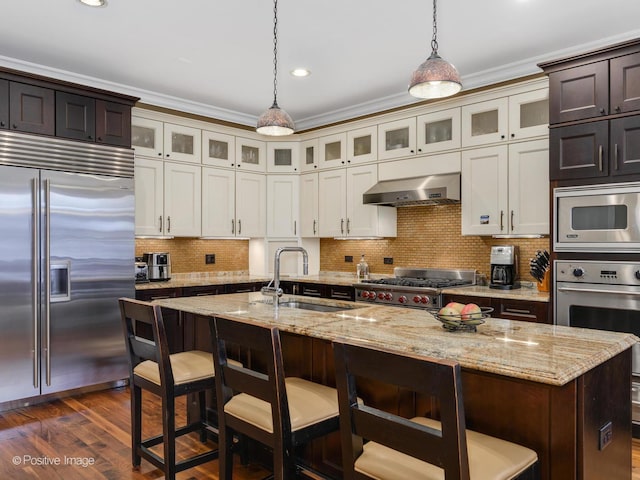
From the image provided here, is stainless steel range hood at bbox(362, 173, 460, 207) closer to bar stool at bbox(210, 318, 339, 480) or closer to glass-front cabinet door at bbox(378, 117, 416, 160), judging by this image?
glass-front cabinet door at bbox(378, 117, 416, 160)

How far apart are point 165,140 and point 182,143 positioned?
21 centimetres

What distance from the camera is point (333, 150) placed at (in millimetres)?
5531

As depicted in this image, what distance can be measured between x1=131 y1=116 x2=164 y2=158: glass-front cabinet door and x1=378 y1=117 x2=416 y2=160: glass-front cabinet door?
2271 millimetres

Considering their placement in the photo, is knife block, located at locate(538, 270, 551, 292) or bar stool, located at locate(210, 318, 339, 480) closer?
bar stool, located at locate(210, 318, 339, 480)

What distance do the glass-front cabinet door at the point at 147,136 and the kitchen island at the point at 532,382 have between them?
10.2ft

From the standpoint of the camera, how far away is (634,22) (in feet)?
10.6

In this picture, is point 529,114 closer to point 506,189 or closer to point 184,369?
point 506,189

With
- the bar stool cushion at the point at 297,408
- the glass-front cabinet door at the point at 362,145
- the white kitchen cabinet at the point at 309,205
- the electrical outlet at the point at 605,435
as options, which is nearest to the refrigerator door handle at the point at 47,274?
the bar stool cushion at the point at 297,408

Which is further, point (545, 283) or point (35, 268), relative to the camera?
point (545, 283)

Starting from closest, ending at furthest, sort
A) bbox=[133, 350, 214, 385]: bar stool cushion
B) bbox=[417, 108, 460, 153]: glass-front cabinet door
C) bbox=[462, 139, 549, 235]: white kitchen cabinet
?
bbox=[133, 350, 214, 385]: bar stool cushion → bbox=[462, 139, 549, 235]: white kitchen cabinet → bbox=[417, 108, 460, 153]: glass-front cabinet door

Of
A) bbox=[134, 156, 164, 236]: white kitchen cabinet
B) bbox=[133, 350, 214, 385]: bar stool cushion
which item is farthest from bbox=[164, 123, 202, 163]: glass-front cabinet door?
bbox=[133, 350, 214, 385]: bar stool cushion

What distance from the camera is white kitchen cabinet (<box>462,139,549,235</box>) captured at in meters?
3.89

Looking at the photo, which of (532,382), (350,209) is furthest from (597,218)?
(350,209)

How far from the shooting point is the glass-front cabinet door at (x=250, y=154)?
5602mm
